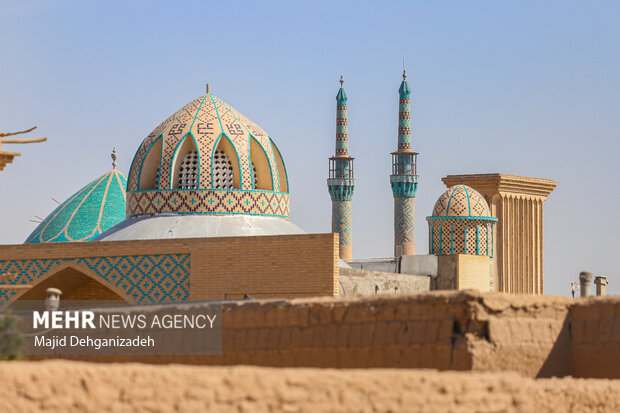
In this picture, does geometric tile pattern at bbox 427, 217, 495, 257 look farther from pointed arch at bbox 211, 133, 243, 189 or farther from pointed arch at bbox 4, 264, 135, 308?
pointed arch at bbox 4, 264, 135, 308

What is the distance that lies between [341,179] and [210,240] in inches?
1123

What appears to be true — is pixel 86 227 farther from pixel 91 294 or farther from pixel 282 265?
pixel 282 265

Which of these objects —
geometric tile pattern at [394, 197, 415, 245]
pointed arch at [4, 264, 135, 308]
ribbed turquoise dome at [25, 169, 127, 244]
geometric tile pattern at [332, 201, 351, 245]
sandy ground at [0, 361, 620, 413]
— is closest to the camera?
sandy ground at [0, 361, 620, 413]

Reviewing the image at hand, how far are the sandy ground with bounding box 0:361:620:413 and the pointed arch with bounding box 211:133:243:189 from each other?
39.2 ft

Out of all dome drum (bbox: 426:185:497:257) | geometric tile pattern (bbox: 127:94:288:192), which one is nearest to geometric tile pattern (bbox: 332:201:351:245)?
dome drum (bbox: 426:185:497:257)

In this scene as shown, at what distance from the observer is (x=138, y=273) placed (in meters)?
15.2

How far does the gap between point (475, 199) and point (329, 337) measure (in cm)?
1372

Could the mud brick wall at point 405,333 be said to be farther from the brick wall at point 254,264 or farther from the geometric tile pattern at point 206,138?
the geometric tile pattern at point 206,138

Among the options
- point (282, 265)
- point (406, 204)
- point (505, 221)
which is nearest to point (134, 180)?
point (282, 265)

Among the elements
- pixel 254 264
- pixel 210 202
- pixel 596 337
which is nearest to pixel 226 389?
pixel 596 337

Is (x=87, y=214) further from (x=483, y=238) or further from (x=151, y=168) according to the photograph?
(x=483, y=238)

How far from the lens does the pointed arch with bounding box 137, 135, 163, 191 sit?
16.9 meters

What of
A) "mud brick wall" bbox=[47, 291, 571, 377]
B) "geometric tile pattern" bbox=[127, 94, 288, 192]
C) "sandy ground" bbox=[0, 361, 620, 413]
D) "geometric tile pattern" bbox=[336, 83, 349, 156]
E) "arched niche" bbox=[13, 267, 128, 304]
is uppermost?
"geometric tile pattern" bbox=[336, 83, 349, 156]

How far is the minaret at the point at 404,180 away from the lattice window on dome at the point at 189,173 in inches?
946
